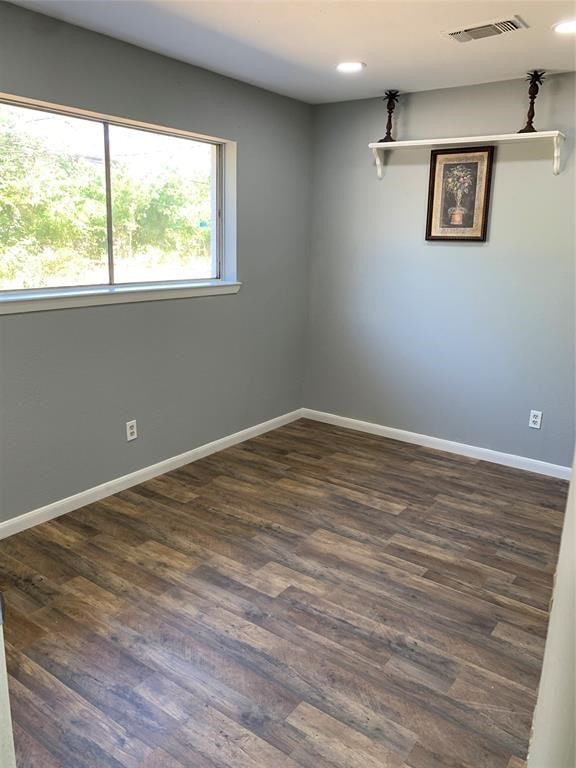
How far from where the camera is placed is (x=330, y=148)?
4.34 m

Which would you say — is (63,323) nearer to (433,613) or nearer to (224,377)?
(224,377)

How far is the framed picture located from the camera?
12.2 ft

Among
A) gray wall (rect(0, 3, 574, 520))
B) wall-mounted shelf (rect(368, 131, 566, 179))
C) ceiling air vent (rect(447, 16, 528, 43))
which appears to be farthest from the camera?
wall-mounted shelf (rect(368, 131, 566, 179))

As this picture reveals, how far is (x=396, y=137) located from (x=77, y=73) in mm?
2092

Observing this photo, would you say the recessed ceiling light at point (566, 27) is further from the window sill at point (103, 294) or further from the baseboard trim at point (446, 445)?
the baseboard trim at point (446, 445)

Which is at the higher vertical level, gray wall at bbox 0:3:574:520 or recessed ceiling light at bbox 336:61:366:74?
recessed ceiling light at bbox 336:61:366:74

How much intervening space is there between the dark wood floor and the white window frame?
3.57ft

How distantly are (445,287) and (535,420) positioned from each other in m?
1.04

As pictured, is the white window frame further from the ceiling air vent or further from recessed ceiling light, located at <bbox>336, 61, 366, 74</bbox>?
the ceiling air vent

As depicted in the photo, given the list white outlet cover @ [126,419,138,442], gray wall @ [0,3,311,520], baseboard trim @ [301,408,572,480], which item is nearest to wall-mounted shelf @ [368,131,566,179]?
gray wall @ [0,3,311,520]

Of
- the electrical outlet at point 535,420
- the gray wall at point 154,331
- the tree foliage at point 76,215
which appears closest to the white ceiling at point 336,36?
the gray wall at point 154,331

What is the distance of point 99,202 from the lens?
3088 millimetres

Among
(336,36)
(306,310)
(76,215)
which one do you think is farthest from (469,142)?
(76,215)

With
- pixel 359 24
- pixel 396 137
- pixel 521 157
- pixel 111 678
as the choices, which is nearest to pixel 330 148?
pixel 396 137
